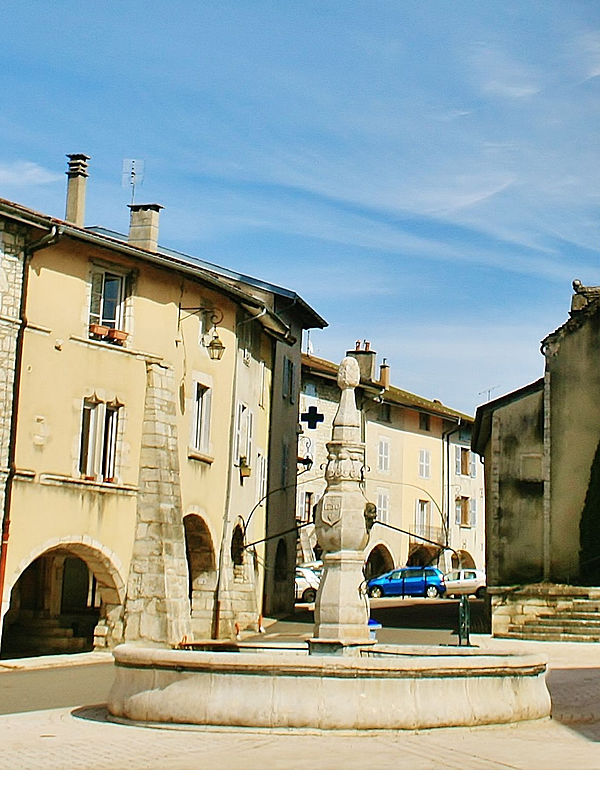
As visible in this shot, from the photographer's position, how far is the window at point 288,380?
117 ft

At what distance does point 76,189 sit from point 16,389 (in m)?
7.81

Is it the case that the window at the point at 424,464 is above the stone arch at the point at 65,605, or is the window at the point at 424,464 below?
above

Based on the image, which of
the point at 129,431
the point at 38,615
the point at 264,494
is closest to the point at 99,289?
the point at 129,431

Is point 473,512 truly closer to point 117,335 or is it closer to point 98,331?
point 117,335

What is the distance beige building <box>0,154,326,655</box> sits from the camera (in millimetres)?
22328

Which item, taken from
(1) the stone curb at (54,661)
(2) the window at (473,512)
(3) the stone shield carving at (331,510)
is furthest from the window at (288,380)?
(2) the window at (473,512)

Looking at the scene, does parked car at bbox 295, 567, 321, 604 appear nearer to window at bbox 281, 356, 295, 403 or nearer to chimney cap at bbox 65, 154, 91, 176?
window at bbox 281, 356, 295, 403

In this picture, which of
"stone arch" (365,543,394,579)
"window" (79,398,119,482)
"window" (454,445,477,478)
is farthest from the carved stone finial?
"window" (454,445,477,478)

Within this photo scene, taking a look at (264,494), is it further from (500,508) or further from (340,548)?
(340,548)

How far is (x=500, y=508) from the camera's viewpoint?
1139 inches

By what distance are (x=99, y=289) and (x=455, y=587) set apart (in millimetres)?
29860

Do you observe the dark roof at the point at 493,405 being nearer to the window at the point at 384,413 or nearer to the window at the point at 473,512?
the window at the point at 384,413

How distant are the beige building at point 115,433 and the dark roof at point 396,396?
15.6 m

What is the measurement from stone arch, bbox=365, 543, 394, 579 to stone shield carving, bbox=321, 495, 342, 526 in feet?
134
